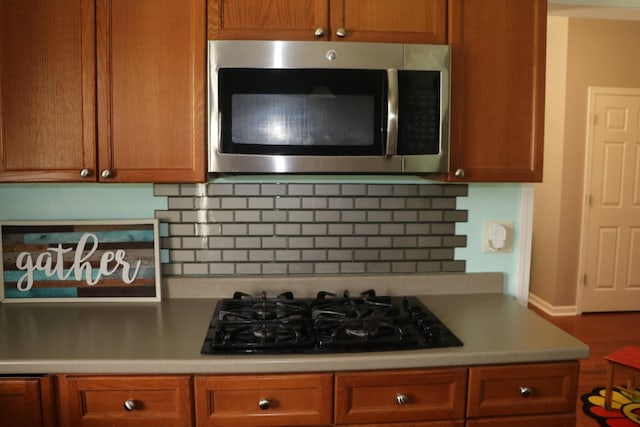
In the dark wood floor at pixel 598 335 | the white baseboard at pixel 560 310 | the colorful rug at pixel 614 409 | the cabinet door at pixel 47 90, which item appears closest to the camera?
the cabinet door at pixel 47 90

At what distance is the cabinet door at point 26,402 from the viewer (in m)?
1.40

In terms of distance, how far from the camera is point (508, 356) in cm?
150

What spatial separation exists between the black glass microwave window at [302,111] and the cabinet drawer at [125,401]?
2.44 feet

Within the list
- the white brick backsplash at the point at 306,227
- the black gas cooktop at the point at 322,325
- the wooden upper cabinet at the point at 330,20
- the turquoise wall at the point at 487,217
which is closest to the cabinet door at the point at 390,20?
the wooden upper cabinet at the point at 330,20

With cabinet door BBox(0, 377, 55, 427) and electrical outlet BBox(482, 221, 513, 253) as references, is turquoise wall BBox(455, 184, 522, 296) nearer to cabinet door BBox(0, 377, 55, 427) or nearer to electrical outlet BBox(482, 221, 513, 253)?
electrical outlet BBox(482, 221, 513, 253)

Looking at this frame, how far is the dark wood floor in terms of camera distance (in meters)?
3.43

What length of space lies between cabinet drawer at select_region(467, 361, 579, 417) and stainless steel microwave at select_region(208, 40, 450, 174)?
0.73m

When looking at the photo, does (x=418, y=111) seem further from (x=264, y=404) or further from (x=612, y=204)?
(x=612, y=204)

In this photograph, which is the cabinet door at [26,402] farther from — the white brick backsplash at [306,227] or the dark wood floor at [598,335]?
the dark wood floor at [598,335]

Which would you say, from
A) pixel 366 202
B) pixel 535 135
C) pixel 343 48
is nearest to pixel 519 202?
pixel 535 135

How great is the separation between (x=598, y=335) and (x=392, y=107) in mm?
3615

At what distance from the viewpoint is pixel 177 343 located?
60.5 inches

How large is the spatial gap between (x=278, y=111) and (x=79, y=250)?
1001 mm

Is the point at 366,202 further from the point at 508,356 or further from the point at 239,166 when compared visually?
the point at 508,356
